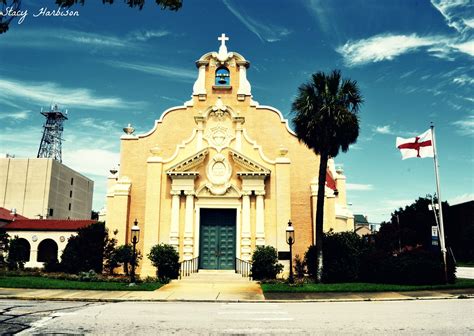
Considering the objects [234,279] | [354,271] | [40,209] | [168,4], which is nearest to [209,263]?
[234,279]

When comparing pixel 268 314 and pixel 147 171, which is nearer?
pixel 268 314

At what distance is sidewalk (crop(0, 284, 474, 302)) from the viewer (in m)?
15.6

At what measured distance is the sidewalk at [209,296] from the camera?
1560 centimetres

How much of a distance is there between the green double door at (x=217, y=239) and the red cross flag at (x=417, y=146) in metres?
11.0

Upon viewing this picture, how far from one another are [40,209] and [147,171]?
166ft

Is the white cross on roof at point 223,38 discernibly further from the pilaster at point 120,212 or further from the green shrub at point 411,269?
the green shrub at point 411,269

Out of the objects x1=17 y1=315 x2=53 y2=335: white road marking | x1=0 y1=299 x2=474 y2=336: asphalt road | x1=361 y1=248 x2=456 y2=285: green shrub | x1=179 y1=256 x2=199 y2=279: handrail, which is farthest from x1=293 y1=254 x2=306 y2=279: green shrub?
x1=17 y1=315 x2=53 y2=335: white road marking

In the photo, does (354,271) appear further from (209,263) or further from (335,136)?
(209,263)

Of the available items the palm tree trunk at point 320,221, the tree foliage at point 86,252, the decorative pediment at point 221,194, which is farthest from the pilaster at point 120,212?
the palm tree trunk at point 320,221

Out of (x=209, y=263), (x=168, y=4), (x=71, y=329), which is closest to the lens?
(x=168, y=4)

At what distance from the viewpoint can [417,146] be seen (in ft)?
72.0

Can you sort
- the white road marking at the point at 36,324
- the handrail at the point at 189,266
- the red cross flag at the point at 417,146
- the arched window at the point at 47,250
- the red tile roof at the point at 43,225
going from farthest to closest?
1. the arched window at the point at 47,250
2. the red tile roof at the point at 43,225
3. the handrail at the point at 189,266
4. the red cross flag at the point at 417,146
5. the white road marking at the point at 36,324

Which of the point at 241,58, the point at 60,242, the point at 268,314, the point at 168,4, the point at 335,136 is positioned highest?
the point at 241,58

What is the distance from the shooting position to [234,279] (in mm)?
23219
